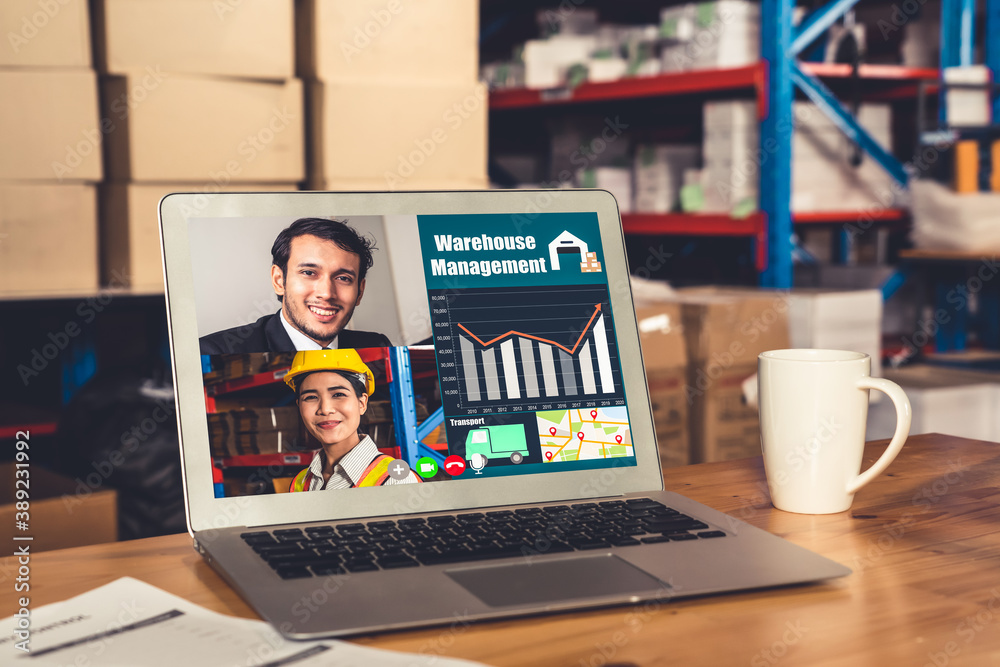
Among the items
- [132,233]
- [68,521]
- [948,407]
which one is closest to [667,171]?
[948,407]

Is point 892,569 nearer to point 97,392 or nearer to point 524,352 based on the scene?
point 524,352

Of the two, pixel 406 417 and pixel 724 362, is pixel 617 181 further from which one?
pixel 406 417

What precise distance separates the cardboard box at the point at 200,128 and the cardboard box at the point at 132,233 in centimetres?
3

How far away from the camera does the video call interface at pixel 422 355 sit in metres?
0.68

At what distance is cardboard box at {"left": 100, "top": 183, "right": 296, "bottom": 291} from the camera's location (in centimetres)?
186

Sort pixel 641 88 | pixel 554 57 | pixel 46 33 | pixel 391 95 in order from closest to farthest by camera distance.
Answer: pixel 46 33
pixel 391 95
pixel 641 88
pixel 554 57

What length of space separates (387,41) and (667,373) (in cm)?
92

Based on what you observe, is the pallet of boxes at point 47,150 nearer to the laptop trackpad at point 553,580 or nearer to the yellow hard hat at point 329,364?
the yellow hard hat at point 329,364

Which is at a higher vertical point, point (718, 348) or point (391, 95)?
point (391, 95)

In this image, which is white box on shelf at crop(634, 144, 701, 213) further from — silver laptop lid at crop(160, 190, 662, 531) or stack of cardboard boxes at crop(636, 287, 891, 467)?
silver laptop lid at crop(160, 190, 662, 531)

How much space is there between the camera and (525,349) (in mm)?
748

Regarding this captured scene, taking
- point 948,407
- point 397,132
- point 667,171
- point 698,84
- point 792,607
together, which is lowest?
point 948,407

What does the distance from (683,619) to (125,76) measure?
1.65 m

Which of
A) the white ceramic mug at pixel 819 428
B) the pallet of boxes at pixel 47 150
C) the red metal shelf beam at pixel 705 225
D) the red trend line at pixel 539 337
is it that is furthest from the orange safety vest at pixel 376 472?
the red metal shelf beam at pixel 705 225
